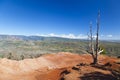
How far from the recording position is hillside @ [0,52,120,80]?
1941 cm

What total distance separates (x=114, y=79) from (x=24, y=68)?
17050 millimetres

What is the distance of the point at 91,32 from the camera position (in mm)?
24766

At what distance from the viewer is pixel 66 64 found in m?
35.3

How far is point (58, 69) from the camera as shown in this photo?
27.3 m

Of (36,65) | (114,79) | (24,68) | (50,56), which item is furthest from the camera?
(50,56)

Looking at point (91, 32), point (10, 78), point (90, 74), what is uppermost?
point (91, 32)

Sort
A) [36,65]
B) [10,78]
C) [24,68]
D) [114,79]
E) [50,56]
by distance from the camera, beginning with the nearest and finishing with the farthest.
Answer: [114,79] → [10,78] → [24,68] → [36,65] → [50,56]

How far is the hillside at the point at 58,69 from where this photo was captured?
19.4 meters

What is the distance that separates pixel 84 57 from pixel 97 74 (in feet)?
67.4

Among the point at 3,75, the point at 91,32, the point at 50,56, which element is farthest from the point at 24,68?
the point at 91,32

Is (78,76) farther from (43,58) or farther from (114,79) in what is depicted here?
(43,58)

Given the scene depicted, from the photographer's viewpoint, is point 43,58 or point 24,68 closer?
point 24,68

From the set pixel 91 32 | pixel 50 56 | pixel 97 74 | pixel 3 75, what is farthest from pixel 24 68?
pixel 97 74

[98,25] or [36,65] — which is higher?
[98,25]
